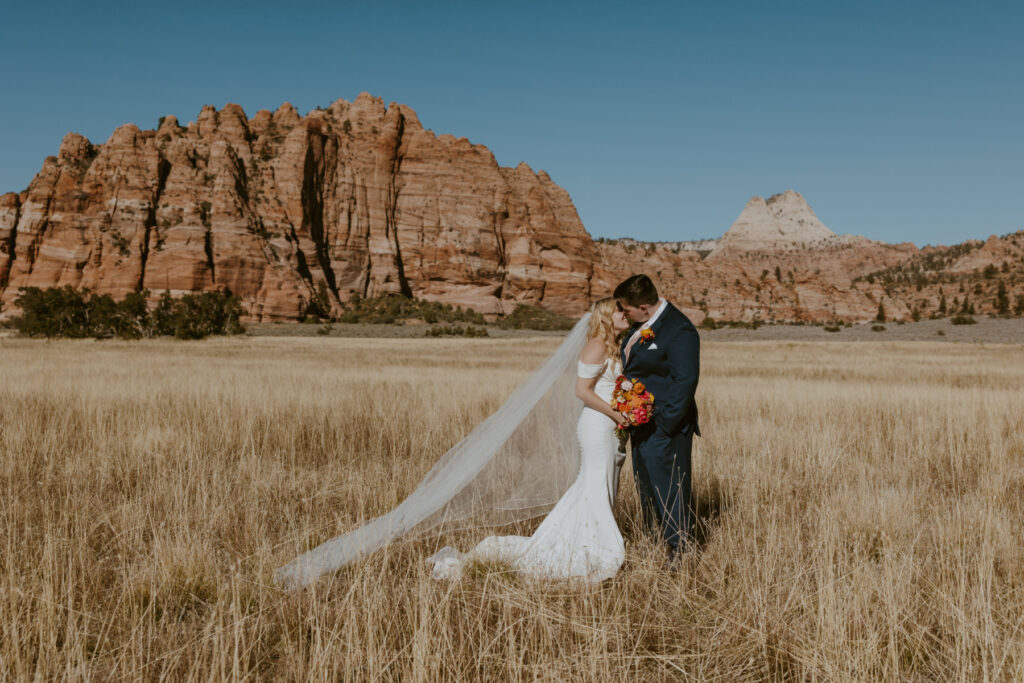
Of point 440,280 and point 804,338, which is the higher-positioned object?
point 440,280

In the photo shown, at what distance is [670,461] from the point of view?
4.12 meters

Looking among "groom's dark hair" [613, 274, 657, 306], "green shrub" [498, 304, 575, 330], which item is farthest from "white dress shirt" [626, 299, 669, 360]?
"green shrub" [498, 304, 575, 330]

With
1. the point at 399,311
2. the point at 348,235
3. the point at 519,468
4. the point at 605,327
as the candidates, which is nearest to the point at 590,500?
the point at 519,468

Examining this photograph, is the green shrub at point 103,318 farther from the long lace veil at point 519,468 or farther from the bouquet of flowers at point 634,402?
the bouquet of flowers at point 634,402

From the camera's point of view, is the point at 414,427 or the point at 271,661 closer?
the point at 271,661

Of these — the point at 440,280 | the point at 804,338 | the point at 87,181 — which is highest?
the point at 87,181

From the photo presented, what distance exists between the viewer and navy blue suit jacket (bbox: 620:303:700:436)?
12.8 ft

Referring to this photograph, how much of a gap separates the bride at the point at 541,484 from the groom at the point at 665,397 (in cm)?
18

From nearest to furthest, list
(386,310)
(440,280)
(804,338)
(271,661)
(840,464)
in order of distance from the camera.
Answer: (271,661) < (840,464) < (804,338) < (386,310) < (440,280)

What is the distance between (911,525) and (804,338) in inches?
1966

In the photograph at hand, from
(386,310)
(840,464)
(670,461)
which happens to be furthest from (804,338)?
(386,310)

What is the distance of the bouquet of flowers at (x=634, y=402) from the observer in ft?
12.8

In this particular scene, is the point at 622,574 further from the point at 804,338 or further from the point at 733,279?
the point at 733,279

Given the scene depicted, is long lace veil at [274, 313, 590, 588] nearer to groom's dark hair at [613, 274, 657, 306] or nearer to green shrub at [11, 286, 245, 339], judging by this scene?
groom's dark hair at [613, 274, 657, 306]
